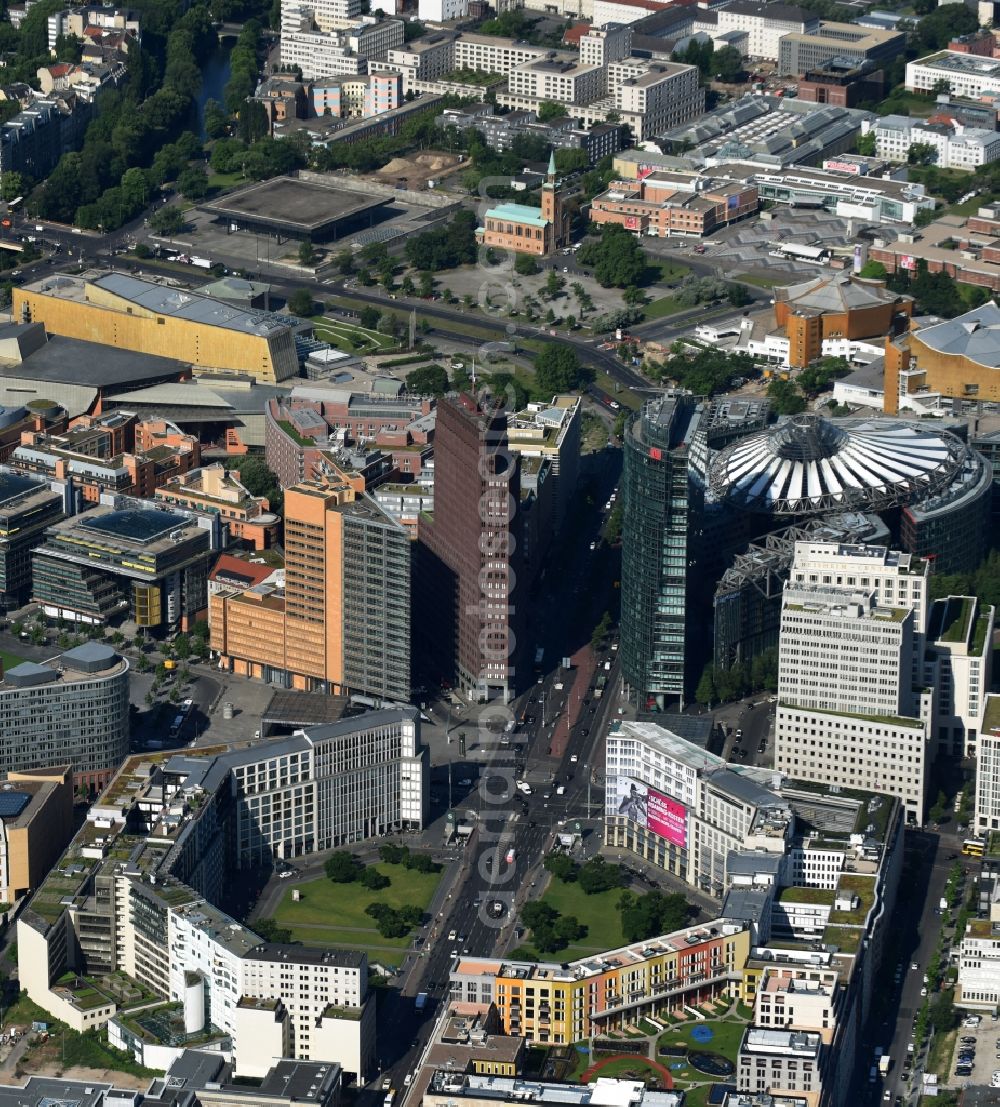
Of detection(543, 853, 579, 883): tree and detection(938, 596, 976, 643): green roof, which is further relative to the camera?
detection(938, 596, 976, 643): green roof

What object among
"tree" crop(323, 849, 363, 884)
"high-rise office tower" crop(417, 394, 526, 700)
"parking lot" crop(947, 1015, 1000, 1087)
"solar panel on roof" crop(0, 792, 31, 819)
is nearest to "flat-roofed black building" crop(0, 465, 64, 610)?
"high-rise office tower" crop(417, 394, 526, 700)

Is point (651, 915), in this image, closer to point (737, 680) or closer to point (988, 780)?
point (988, 780)

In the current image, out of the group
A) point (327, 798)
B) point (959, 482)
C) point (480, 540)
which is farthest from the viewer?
A: point (959, 482)

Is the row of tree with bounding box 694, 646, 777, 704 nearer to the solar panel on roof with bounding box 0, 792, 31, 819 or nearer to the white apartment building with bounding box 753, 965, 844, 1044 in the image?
the white apartment building with bounding box 753, 965, 844, 1044

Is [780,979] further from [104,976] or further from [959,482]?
[959,482]

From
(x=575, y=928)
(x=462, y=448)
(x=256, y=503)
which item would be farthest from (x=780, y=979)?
(x=256, y=503)
